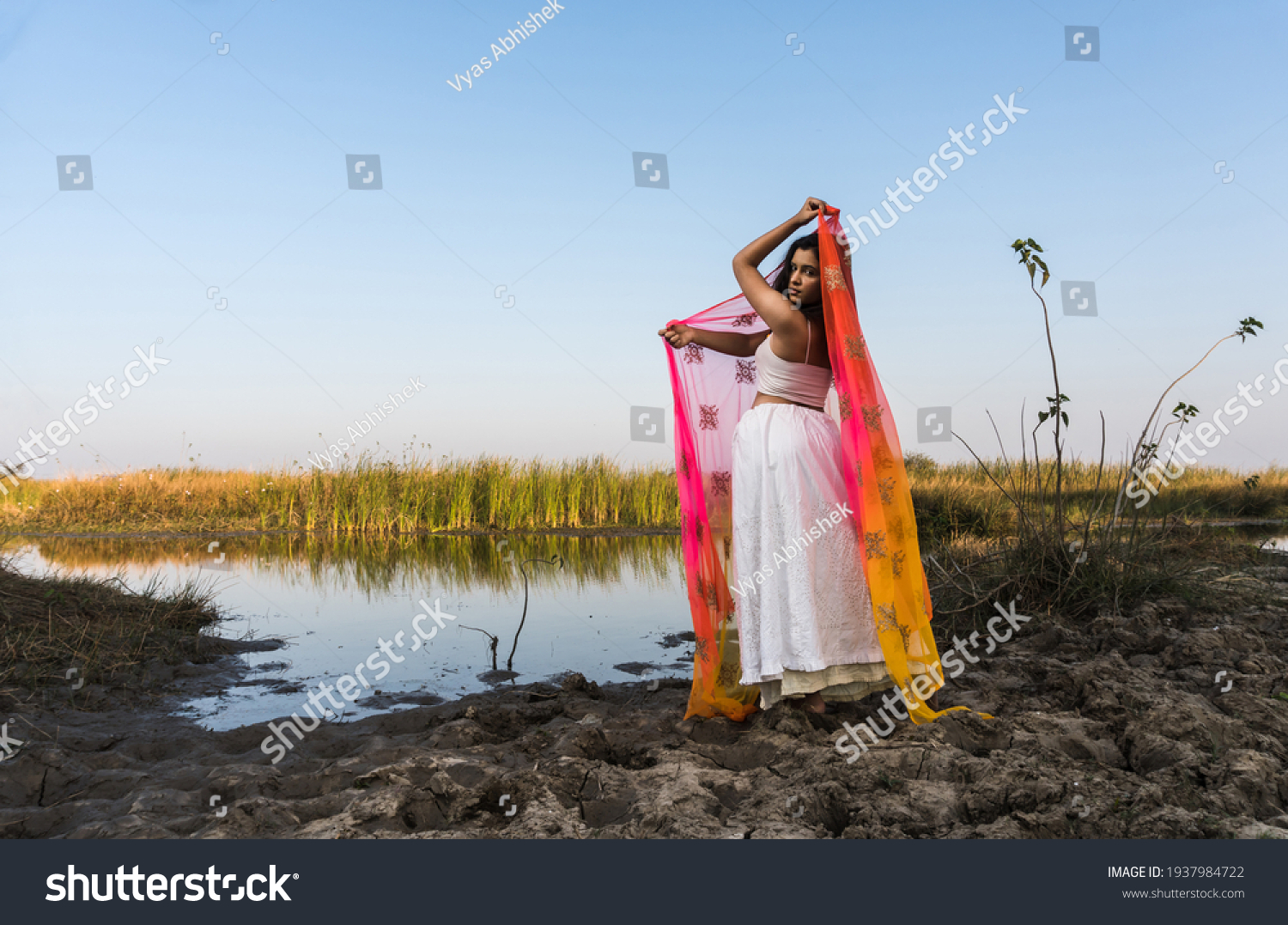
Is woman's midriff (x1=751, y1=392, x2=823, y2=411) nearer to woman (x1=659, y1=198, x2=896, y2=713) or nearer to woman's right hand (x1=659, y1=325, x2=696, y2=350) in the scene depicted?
woman (x1=659, y1=198, x2=896, y2=713)

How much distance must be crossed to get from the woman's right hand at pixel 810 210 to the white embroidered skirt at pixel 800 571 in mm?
765

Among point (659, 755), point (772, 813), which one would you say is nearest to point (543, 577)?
point (659, 755)

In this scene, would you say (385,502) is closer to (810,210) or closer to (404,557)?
(404,557)

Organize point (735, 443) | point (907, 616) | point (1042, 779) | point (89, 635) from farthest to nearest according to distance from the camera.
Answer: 1. point (89, 635)
2. point (735, 443)
3. point (907, 616)
4. point (1042, 779)

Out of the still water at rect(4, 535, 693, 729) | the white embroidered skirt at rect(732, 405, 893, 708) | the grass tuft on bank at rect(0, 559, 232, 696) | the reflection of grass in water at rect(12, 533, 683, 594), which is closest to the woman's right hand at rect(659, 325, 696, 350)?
the white embroidered skirt at rect(732, 405, 893, 708)

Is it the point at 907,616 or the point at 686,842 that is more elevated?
the point at 907,616

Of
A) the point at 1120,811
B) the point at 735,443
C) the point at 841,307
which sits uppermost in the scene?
the point at 841,307

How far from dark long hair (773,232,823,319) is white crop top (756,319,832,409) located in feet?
0.30

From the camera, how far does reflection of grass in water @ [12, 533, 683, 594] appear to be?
8758 mm

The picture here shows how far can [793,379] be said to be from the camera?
3.53m

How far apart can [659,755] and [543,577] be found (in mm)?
5983

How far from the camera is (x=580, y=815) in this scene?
256 centimetres

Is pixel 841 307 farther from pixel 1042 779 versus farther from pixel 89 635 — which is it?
pixel 89 635

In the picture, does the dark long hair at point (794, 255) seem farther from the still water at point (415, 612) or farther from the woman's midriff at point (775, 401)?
the still water at point (415, 612)
